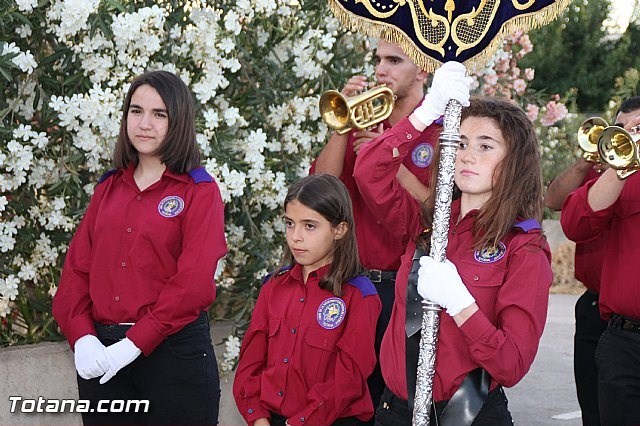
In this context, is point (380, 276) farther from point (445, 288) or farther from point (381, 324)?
point (445, 288)

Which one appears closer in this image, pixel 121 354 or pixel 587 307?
pixel 121 354

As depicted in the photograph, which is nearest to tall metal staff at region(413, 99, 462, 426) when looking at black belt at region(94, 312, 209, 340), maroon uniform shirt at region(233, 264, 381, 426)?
maroon uniform shirt at region(233, 264, 381, 426)

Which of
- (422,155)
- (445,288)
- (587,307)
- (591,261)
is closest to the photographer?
(445,288)

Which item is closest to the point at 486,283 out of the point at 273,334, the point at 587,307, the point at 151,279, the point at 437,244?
the point at 437,244

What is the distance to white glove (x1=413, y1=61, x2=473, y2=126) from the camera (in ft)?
10.5

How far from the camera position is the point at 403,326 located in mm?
3215

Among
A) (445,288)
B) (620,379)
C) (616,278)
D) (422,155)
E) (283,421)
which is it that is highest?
(422,155)

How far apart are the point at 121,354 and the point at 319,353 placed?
703 mm

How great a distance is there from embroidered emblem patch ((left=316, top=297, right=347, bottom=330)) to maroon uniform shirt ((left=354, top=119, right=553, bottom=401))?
522 mm

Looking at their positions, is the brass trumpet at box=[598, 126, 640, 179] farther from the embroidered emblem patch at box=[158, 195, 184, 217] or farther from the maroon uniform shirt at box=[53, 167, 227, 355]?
the embroidered emblem patch at box=[158, 195, 184, 217]

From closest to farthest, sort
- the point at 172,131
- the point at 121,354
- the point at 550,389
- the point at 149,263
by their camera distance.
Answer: the point at 121,354
the point at 149,263
the point at 172,131
the point at 550,389

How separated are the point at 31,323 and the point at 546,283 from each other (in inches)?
118

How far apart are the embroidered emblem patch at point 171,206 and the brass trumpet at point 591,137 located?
152cm

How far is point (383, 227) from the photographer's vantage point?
4.36 metres
